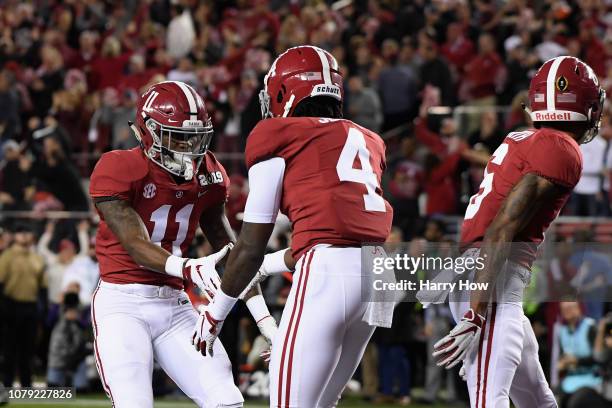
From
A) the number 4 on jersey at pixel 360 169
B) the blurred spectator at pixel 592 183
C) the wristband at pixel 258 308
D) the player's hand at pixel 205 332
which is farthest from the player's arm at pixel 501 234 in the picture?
the blurred spectator at pixel 592 183

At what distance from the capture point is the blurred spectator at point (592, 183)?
1128 centimetres

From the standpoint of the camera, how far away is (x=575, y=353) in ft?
31.5

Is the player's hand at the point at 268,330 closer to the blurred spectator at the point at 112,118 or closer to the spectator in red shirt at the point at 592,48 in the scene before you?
the blurred spectator at the point at 112,118

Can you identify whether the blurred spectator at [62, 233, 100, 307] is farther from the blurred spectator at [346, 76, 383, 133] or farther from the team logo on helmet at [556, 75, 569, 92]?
the team logo on helmet at [556, 75, 569, 92]

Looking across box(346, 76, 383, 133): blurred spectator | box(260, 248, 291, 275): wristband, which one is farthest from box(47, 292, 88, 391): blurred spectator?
box(260, 248, 291, 275): wristband

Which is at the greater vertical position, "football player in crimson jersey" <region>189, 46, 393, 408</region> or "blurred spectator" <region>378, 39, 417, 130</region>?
"blurred spectator" <region>378, 39, 417, 130</region>

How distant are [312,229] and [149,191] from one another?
1.23 metres

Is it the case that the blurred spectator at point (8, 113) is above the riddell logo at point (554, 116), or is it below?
above

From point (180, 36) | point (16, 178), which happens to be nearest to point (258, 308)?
point (16, 178)

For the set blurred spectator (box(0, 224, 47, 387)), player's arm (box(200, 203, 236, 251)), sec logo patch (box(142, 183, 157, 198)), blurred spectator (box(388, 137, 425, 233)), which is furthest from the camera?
blurred spectator (box(388, 137, 425, 233))

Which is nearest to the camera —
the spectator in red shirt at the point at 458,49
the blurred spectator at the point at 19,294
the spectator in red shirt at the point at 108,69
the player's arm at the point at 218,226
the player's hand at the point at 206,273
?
the player's hand at the point at 206,273

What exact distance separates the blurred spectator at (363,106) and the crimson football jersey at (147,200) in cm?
728

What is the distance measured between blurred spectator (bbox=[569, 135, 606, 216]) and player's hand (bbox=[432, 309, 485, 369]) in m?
6.75

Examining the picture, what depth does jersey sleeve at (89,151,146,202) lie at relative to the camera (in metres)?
5.54
